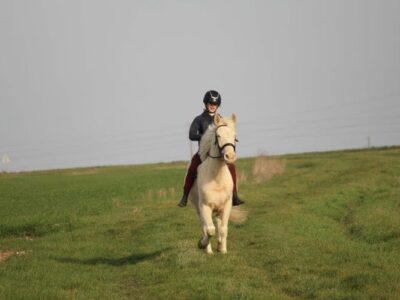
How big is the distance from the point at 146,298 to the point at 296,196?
18.8 metres

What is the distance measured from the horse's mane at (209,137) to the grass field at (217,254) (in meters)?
2.22

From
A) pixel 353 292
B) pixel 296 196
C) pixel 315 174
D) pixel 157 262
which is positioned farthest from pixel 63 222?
pixel 315 174

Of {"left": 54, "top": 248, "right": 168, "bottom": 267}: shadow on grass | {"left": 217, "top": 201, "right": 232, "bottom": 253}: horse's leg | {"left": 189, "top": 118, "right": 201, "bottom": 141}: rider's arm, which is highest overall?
{"left": 189, "top": 118, "right": 201, "bottom": 141}: rider's arm

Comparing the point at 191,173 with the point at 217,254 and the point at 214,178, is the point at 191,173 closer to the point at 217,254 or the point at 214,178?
the point at 214,178

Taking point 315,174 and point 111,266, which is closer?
point 111,266

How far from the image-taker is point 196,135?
13867 millimetres

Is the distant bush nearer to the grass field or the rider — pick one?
the grass field

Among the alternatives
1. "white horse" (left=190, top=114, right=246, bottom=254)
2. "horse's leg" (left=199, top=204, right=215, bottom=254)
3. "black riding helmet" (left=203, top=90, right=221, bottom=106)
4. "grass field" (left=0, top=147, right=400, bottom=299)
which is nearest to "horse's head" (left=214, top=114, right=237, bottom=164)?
"white horse" (left=190, top=114, right=246, bottom=254)

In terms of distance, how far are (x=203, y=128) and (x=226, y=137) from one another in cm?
186

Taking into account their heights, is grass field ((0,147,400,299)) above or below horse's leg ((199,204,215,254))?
below

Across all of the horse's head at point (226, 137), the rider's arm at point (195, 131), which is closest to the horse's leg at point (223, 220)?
the horse's head at point (226, 137)

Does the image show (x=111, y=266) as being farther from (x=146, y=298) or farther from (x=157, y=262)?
(x=146, y=298)

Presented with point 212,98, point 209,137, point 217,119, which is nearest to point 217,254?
point 209,137

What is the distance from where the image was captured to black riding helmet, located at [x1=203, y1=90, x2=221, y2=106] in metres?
13.8
